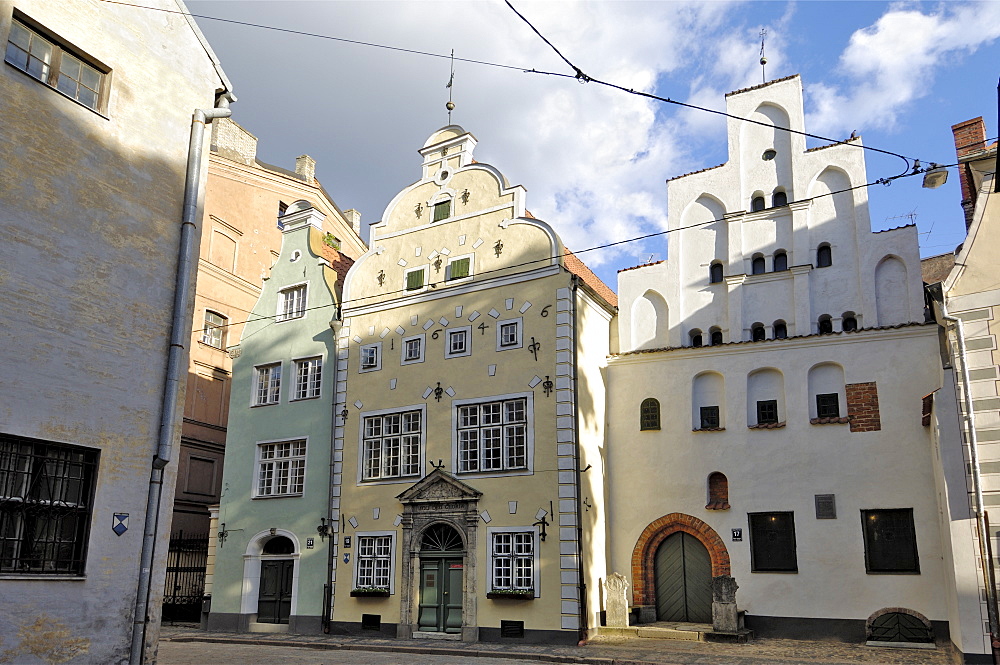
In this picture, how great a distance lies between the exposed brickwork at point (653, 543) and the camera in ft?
68.5

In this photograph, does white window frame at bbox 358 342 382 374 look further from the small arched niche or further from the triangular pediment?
the small arched niche

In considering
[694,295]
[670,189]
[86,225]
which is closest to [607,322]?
[694,295]

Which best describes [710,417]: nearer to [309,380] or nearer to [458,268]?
[458,268]

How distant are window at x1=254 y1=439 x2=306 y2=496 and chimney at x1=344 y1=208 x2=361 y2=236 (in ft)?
61.6

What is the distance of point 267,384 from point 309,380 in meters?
1.59

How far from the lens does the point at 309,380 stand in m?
25.6

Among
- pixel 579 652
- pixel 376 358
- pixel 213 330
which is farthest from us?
pixel 213 330

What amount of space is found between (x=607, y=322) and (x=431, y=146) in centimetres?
769

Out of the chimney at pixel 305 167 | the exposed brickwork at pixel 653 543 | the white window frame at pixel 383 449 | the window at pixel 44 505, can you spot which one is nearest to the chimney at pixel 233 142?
the chimney at pixel 305 167

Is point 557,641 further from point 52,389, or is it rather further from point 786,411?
point 52,389

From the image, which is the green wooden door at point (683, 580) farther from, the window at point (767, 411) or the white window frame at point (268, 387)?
the white window frame at point (268, 387)

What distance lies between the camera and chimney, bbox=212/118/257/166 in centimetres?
3428

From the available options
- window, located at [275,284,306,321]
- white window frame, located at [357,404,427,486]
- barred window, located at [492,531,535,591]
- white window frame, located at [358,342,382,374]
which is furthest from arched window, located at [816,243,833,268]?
window, located at [275,284,306,321]

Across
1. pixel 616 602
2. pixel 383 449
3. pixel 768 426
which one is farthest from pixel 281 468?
pixel 768 426
